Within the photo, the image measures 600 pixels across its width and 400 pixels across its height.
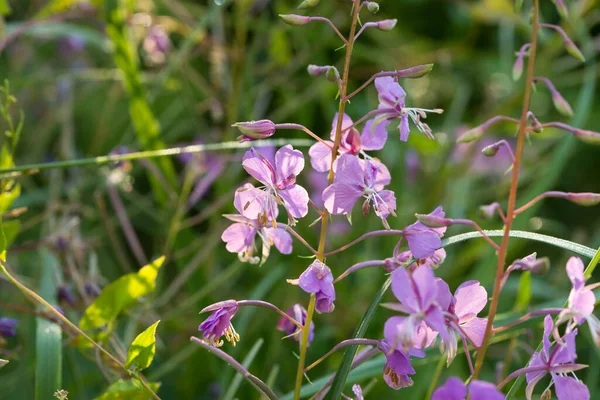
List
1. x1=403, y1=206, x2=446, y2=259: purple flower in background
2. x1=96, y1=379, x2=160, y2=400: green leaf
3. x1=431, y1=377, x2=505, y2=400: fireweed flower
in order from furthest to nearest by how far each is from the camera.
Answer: x1=96, y1=379, x2=160, y2=400: green leaf < x1=403, y1=206, x2=446, y2=259: purple flower in background < x1=431, y1=377, x2=505, y2=400: fireweed flower

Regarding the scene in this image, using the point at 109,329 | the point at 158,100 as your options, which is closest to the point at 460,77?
the point at 158,100

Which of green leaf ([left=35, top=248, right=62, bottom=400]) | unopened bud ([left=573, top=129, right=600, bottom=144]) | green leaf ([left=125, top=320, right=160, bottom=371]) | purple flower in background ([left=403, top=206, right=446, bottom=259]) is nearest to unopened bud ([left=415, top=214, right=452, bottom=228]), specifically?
purple flower in background ([left=403, top=206, right=446, bottom=259])

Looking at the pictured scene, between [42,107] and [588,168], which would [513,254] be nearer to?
[588,168]

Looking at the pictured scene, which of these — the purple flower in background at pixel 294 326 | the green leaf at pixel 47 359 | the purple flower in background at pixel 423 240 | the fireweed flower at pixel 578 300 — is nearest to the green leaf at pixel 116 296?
the green leaf at pixel 47 359

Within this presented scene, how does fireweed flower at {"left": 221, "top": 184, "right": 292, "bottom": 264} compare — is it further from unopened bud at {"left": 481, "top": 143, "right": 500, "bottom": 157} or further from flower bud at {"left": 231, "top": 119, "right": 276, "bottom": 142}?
unopened bud at {"left": 481, "top": 143, "right": 500, "bottom": 157}

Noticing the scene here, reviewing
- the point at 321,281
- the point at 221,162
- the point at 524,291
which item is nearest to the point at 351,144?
the point at 321,281

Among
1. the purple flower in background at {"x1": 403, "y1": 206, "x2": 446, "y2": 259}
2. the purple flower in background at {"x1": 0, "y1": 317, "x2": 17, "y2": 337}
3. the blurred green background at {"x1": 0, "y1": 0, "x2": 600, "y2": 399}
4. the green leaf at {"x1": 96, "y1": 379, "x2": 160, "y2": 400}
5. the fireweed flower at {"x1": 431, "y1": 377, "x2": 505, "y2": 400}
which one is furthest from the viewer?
the blurred green background at {"x1": 0, "y1": 0, "x2": 600, "y2": 399}
